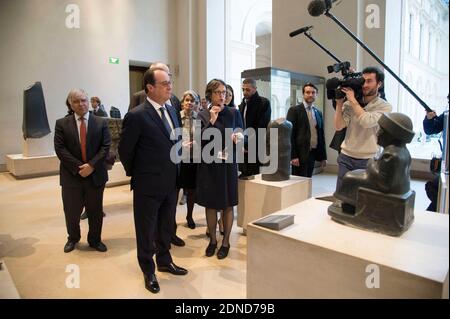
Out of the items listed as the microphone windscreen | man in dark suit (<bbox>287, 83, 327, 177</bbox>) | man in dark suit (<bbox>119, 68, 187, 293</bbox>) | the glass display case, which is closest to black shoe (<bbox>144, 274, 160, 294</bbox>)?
man in dark suit (<bbox>119, 68, 187, 293</bbox>)

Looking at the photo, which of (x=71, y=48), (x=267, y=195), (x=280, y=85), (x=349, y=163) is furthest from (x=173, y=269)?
(x=71, y=48)

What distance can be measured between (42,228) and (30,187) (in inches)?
100

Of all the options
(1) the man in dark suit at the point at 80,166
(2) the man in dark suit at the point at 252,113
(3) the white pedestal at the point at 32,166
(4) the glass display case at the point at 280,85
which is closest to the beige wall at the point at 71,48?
(3) the white pedestal at the point at 32,166

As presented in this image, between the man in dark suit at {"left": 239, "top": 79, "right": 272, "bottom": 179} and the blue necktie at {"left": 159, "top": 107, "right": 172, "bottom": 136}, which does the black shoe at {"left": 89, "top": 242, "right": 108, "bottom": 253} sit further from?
the man in dark suit at {"left": 239, "top": 79, "right": 272, "bottom": 179}

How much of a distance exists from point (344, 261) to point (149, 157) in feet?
4.51

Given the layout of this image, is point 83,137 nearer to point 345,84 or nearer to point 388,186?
point 345,84

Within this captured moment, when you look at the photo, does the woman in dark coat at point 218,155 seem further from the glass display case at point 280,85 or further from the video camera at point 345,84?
the glass display case at point 280,85

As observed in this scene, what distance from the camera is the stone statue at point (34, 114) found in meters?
6.45

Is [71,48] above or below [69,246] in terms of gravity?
above

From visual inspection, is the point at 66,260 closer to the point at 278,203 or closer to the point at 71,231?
the point at 71,231

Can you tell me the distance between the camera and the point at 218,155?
2.66 m

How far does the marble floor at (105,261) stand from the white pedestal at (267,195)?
1.08 feet

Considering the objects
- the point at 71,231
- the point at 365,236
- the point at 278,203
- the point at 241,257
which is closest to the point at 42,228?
the point at 71,231

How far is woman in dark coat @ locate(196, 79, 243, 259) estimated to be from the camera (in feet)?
8.72
